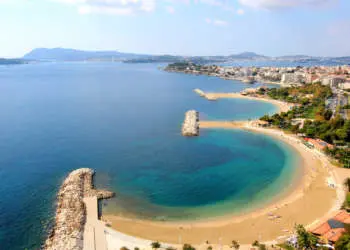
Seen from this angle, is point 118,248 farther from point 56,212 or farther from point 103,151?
point 103,151

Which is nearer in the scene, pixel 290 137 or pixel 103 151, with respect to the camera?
pixel 103 151

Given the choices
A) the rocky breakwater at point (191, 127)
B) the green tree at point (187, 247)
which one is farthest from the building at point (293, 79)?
the green tree at point (187, 247)

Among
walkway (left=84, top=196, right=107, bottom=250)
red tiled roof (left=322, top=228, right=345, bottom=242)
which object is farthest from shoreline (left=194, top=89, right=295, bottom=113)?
walkway (left=84, top=196, right=107, bottom=250)

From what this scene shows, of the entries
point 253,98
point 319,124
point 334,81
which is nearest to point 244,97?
point 253,98

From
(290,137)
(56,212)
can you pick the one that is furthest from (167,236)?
(290,137)

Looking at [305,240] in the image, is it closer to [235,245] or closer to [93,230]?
[235,245]

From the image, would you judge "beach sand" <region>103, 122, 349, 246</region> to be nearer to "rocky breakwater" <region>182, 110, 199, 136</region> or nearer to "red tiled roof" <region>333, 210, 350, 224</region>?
"red tiled roof" <region>333, 210, 350, 224</region>
